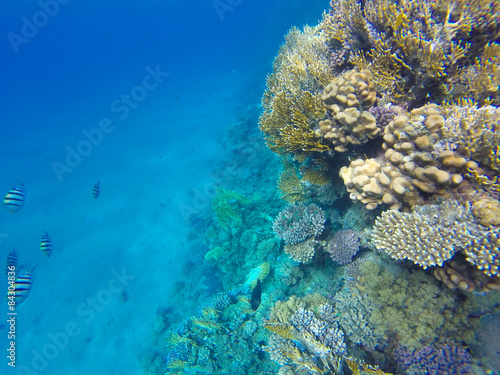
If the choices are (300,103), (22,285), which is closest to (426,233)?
(300,103)

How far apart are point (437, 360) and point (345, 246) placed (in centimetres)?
173

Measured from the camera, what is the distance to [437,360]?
2.69 m

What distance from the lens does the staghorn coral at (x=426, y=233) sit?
7.97 ft

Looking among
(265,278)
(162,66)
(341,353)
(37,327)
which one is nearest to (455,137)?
(341,353)

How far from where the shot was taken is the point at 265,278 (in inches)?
252

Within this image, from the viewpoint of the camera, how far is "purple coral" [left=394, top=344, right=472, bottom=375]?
8.46ft

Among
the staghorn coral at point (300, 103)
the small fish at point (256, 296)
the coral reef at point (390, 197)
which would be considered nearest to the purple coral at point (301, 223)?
the coral reef at point (390, 197)

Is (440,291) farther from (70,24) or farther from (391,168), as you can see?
(70,24)

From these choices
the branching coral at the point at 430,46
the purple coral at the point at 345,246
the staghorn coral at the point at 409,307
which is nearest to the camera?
the staghorn coral at the point at 409,307

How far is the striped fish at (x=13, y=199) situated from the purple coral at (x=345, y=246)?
7.90 m

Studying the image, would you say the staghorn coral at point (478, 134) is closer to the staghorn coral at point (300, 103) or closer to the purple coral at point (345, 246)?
the staghorn coral at point (300, 103)

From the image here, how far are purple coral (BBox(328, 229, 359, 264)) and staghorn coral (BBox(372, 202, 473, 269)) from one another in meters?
1.07

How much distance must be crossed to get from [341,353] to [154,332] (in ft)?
34.3

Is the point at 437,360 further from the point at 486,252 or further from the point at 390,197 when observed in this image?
the point at 390,197
